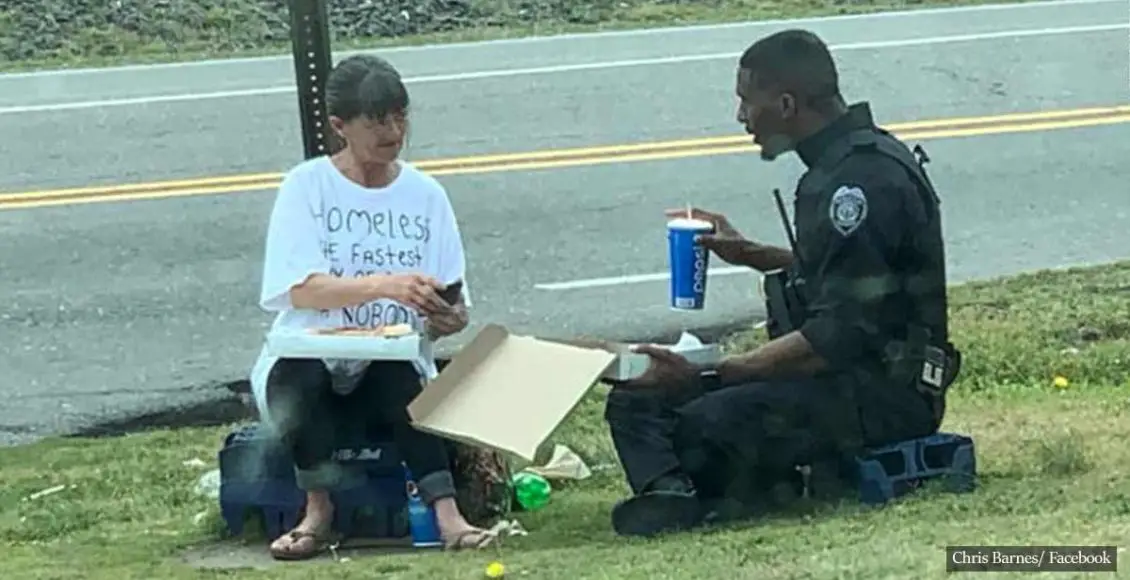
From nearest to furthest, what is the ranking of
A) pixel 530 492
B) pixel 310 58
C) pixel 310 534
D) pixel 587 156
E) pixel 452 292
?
pixel 310 534, pixel 452 292, pixel 530 492, pixel 310 58, pixel 587 156

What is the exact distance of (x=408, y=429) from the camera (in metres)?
4.98

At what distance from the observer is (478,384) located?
475cm

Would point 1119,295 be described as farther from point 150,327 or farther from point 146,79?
point 146,79

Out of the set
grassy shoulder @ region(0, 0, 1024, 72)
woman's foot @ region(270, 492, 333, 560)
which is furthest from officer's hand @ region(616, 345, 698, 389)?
grassy shoulder @ region(0, 0, 1024, 72)

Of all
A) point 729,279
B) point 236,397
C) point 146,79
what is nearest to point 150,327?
point 236,397

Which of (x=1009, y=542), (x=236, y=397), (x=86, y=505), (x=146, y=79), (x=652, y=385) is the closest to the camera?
(x=1009, y=542)

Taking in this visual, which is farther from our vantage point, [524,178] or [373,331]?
[524,178]

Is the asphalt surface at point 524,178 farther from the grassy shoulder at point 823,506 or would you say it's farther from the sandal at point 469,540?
the sandal at point 469,540

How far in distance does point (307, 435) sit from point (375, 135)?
733 mm

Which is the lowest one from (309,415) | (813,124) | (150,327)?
(150,327)

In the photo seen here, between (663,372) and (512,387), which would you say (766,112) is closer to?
(663,372)

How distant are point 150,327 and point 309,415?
12.1 ft

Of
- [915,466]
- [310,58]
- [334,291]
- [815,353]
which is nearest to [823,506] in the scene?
[915,466]
